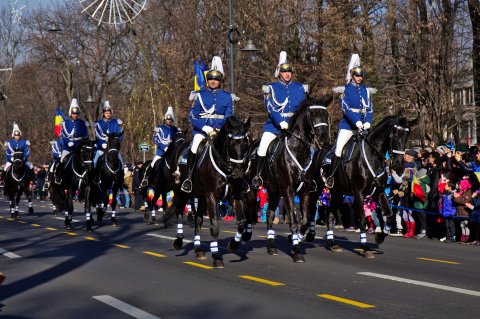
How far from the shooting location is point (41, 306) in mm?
10906

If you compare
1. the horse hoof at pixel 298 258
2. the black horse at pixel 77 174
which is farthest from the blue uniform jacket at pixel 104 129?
the horse hoof at pixel 298 258

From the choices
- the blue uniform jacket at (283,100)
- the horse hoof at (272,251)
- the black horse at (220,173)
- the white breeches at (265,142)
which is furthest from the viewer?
the white breeches at (265,142)

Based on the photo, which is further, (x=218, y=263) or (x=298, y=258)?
(x=298, y=258)

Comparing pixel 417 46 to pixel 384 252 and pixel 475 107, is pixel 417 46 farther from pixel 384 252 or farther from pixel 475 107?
pixel 384 252

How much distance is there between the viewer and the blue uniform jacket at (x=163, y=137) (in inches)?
1084

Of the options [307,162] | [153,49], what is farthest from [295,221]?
[153,49]

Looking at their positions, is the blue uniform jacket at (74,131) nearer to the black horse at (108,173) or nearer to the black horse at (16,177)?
the black horse at (108,173)

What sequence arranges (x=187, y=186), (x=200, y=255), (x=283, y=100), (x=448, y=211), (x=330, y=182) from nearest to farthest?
(x=187, y=186), (x=200, y=255), (x=283, y=100), (x=330, y=182), (x=448, y=211)

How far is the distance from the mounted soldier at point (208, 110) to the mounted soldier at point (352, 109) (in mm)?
2427

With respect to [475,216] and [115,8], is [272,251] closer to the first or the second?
[475,216]

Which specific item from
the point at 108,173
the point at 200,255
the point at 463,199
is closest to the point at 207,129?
the point at 200,255

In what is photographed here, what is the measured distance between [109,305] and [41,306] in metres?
0.80

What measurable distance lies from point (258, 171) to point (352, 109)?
6.84 feet

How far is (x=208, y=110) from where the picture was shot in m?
15.9
